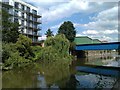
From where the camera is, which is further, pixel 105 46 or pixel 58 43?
pixel 58 43

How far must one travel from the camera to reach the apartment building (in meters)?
56.6

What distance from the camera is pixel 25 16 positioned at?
62.9 m

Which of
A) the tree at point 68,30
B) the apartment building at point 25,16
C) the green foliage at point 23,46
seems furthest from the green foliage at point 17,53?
the tree at point 68,30

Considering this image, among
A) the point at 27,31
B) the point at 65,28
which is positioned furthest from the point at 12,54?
the point at 65,28

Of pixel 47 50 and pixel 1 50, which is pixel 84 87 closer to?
pixel 1 50

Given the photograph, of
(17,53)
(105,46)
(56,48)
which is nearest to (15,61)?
(17,53)

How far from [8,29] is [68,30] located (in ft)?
80.9

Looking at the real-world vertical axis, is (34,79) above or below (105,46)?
below

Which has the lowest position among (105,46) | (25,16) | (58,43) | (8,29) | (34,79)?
(34,79)

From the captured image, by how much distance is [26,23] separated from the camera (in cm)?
6338

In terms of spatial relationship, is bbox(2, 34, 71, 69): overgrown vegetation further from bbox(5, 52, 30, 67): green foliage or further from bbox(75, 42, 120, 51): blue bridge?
bbox(75, 42, 120, 51): blue bridge

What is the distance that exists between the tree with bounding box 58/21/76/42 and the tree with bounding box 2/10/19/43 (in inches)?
856

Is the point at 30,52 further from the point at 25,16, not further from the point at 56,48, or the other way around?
the point at 25,16

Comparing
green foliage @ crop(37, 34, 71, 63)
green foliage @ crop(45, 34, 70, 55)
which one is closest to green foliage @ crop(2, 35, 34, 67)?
green foliage @ crop(37, 34, 71, 63)
